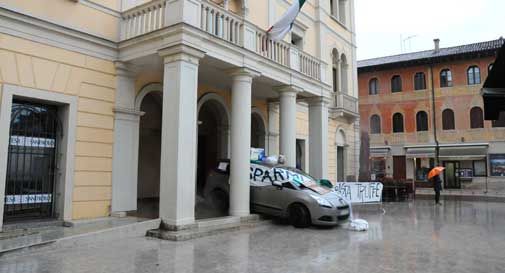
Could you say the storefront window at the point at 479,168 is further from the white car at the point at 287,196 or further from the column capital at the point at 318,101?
the white car at the point at 287,196

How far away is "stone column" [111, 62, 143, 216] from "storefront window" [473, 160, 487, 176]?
95.5 ft

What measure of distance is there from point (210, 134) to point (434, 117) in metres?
24.9

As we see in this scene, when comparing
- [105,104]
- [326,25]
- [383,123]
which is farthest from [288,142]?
[383,123]

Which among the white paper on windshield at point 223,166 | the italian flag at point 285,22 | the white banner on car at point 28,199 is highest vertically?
the italian flag at point 285,22

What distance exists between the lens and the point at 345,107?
20719 millimetres

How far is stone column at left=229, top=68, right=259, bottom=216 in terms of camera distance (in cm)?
1093

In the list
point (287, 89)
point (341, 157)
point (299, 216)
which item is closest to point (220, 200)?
point (299, 216)

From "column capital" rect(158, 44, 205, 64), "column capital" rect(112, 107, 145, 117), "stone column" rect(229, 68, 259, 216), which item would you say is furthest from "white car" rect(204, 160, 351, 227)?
"column capital" rect(158, 44, 205, 64)

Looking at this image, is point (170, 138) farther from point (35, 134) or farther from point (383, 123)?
point (383, 123)

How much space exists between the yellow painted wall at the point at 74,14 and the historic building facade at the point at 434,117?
81.9 ft

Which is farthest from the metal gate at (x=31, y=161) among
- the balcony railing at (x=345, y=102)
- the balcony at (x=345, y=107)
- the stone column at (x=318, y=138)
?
the balcony railing at (x=345, y=102)

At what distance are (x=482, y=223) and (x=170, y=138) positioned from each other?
1001 cm

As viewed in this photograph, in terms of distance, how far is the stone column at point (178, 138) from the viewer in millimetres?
9031

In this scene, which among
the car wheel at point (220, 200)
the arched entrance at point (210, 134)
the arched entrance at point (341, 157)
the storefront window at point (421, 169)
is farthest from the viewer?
the storefront window at point (421, 169)
